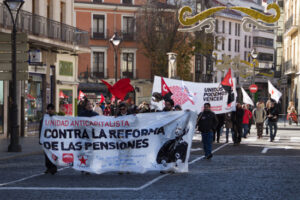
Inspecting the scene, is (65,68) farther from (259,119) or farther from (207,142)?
(207,142)

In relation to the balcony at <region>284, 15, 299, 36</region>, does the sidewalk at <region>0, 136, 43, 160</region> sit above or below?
below

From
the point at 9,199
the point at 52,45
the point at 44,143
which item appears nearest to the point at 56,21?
the point at 52,45

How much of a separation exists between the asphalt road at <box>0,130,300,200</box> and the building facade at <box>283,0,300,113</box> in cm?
4258

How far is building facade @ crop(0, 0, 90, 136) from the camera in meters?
30.1

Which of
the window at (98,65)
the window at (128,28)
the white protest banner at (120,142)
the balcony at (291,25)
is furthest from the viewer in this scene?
the window at (128,28)

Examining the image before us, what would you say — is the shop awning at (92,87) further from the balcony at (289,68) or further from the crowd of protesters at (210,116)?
the crowd of protesters at (210,116)

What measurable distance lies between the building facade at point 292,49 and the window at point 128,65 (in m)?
13.7

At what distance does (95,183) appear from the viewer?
526 inches

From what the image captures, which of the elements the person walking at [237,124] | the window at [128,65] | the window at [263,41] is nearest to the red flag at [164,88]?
the person walking at [237,124]

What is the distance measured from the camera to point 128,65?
6438 centimetres

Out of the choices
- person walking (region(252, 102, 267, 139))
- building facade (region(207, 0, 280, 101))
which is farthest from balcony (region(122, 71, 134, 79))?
building facade (region(207, 0, 280, 101))

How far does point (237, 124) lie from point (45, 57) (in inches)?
429

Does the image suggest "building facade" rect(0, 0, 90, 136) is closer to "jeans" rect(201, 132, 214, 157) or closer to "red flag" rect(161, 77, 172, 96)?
"red flag" rect(161, 77, 172, 96)

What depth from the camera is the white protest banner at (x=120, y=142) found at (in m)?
15.2
